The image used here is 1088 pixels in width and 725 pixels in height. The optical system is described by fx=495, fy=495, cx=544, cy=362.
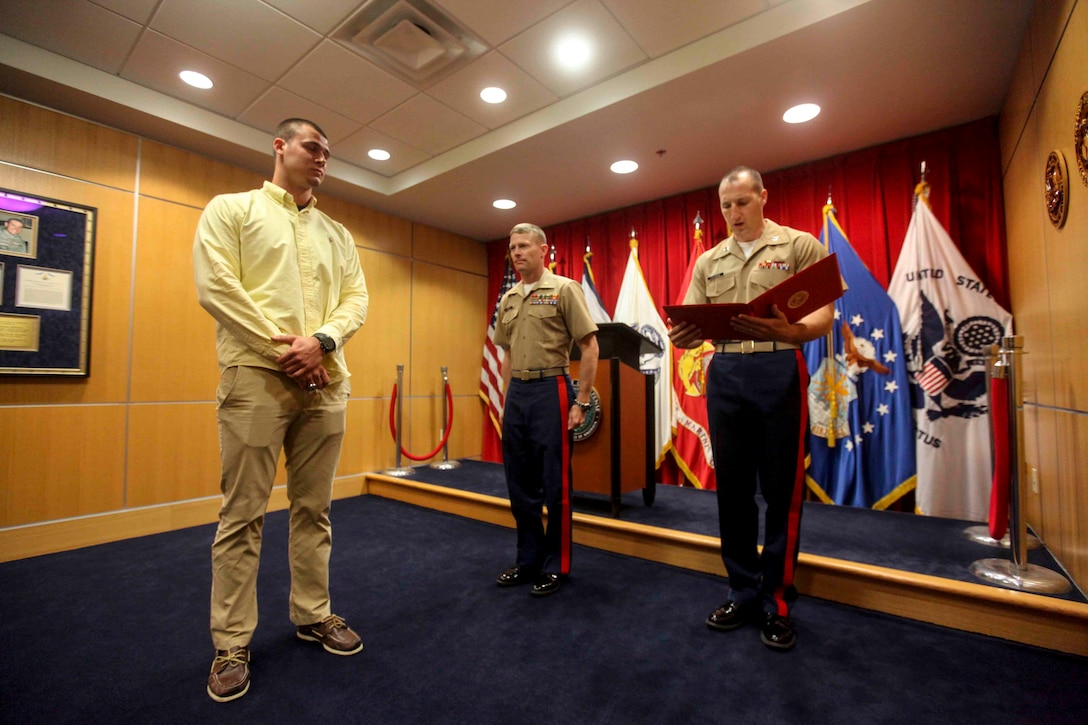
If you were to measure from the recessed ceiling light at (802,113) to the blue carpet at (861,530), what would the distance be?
7.98 ft

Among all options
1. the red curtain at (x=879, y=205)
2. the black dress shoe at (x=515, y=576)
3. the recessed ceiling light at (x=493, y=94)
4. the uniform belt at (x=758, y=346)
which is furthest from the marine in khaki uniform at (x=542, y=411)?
the red curtain at (x=879, y=205)

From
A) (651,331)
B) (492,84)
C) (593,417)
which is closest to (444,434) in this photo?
(651,331)

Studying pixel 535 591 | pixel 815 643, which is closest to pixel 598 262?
pixel 535 591

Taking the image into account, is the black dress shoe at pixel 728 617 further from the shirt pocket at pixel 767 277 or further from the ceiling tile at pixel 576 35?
the ceiling tile at pixel 576 35

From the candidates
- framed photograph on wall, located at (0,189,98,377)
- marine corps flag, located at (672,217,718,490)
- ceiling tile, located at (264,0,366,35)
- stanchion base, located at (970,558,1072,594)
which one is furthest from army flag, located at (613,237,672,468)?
framed photograph on wall, located at (0,189,98,377)

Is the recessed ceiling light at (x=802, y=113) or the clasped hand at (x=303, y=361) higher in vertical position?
the recessed ceiling light at (x=802, y=113)

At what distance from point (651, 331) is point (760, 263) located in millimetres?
2503

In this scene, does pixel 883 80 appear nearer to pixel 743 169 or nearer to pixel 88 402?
pixel 743 169

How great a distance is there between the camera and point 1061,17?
6.00 ft

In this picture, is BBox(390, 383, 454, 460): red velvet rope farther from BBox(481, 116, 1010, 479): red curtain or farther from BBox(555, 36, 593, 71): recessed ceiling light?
BBox(555, 36, 593, 71): recessed ceiling light

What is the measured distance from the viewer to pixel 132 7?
2.38m

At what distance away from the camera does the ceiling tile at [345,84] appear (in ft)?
9.02

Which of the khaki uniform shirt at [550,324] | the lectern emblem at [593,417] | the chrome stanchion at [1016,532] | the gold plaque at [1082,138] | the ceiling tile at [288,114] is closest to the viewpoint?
the gold plaque at [1082,138]

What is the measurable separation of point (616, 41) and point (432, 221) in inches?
115
